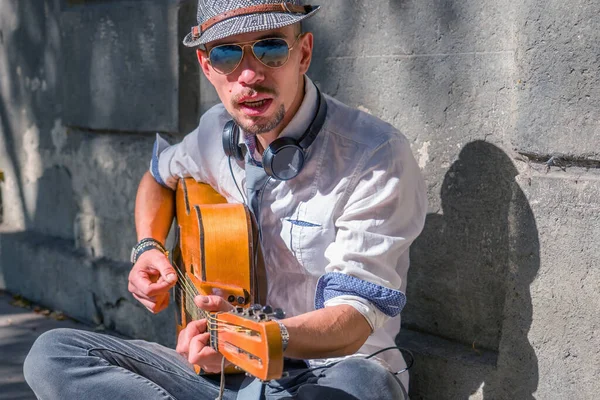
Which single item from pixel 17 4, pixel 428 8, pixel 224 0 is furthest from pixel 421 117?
pixel 17 4

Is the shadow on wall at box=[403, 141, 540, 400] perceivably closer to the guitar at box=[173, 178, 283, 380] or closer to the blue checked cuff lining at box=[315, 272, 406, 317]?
the blue checked cuff lining at box=[315, 272, 406, 317]

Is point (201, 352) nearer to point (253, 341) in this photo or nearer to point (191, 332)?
point (191, 332)

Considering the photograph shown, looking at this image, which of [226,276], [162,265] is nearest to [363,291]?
[226,276]

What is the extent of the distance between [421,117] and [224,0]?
2.72ft

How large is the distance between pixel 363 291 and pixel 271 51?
0.71 m

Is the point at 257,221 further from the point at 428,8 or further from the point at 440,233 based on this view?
the point at 428,8

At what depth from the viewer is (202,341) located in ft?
7.20

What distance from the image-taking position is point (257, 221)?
2.64m

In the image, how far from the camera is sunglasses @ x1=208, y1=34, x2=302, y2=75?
2410mm

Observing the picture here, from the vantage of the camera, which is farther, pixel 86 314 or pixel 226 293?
pixel 86 314

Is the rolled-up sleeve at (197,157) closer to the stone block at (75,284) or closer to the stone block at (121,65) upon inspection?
the stone block at (121,65)

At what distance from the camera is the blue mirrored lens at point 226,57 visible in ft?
7.95

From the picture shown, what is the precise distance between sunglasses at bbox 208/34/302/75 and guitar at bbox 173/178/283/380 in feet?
1.38

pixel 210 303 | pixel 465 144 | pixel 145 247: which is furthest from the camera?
pixel 145 247
